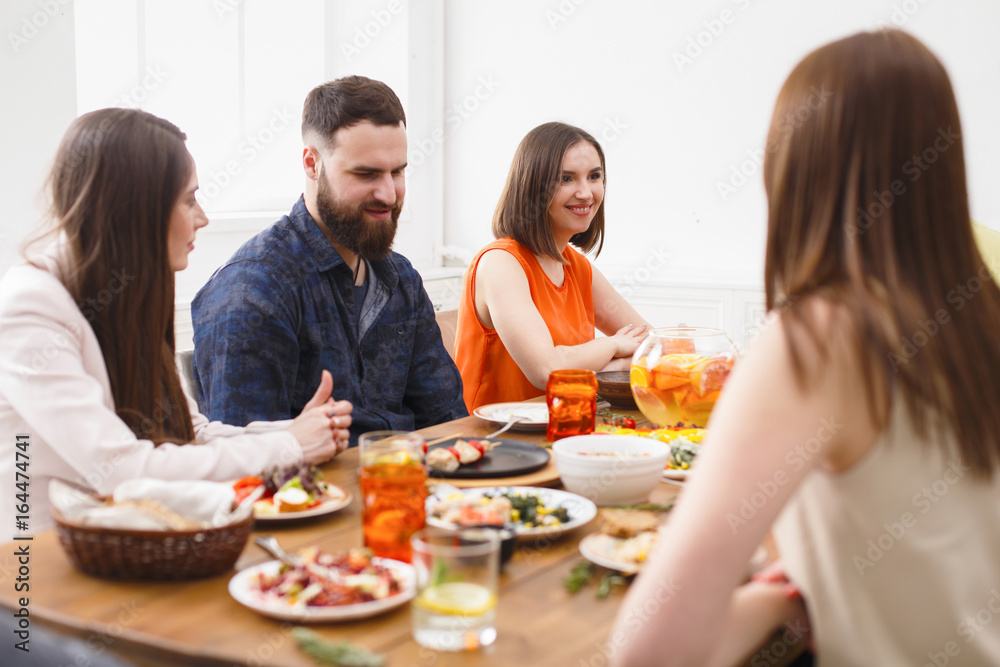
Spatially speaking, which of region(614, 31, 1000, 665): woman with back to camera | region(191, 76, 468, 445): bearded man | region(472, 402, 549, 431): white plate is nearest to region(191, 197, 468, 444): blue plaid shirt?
region(191, 76, 468, 445): bearded man

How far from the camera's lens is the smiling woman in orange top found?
2.56 meters

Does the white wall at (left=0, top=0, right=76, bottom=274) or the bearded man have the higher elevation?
the white wall at (left=0, top=0, right=76, bottom=274)

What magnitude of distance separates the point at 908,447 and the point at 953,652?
0.22 m

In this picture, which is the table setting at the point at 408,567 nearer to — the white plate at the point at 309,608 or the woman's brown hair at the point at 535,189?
the white plate at the point at 309,608

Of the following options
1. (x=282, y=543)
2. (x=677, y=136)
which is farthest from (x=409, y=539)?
(x=677, y=136)

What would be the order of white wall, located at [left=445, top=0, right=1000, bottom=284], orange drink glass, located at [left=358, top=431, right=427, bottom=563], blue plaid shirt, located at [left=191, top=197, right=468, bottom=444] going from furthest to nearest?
Answer: white wall, located at [left=445, top=0, right=1000, bottom=284] → blue plaid shirt, located at [left=191, top=197, right=468, bottom=444] → orange drink glass, located at [left=358, top=431, right=427, bottom=563]

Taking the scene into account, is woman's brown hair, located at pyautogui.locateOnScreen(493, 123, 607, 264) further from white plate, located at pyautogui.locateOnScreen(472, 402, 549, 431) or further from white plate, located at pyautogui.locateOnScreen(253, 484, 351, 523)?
white plate, located at pyautogui.locateOnScreen(253, 484, 351, 523)

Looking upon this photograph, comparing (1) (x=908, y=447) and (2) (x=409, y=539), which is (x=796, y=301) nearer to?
(1) (x=908, y=447)

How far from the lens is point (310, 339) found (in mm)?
2121

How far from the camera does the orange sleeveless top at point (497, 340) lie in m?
2.74

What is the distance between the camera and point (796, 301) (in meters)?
0.88

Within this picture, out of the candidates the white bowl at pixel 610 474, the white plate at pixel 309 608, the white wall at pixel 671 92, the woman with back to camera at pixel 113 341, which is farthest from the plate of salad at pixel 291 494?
the white wall at pixel 671 92

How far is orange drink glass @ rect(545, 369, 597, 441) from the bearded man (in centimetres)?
61

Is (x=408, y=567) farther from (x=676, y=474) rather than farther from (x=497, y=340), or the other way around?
(x=497, y=340)
